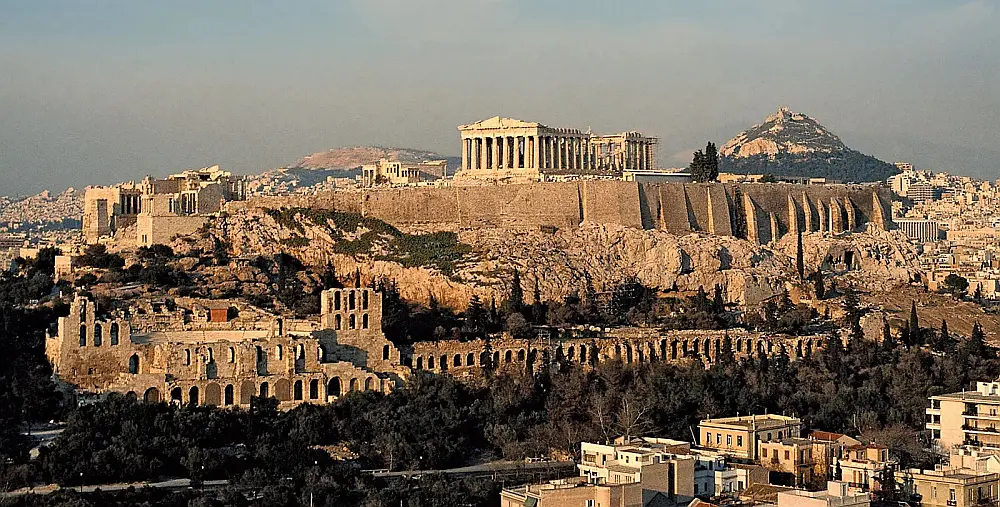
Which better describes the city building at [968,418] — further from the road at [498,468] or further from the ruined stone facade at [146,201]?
the ruined stone facade at [146,201]

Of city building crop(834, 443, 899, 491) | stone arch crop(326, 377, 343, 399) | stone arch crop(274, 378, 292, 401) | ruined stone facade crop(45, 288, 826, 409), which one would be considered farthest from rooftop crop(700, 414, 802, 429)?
stone arch crop(274, 378, 292, 401)

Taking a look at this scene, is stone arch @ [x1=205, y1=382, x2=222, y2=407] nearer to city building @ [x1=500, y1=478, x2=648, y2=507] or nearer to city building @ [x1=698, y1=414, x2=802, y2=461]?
city building @ [x1=500, y1=478, x2=648, y2=507]

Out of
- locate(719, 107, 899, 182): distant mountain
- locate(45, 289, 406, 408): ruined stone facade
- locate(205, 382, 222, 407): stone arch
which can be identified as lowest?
locate(205, 382, 222, 407): stone arch

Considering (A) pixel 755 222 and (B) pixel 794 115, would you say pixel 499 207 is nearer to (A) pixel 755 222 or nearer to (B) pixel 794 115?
(A) pixel 755 222

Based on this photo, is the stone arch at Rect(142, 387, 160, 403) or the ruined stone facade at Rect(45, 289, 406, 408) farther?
the ruined stone facade at Rect(45, 289, 406, 408)

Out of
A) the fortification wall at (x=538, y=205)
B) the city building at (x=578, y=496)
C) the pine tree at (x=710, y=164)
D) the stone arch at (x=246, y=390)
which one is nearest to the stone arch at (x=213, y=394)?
the stone arch at (x=246, y=390)

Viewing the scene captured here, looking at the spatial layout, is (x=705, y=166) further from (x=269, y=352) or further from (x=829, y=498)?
(x=829, y=498)
